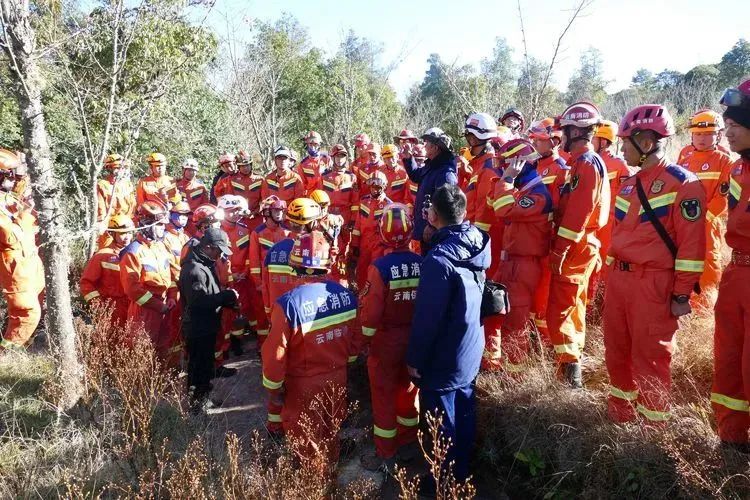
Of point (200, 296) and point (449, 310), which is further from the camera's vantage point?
point (200, 296)

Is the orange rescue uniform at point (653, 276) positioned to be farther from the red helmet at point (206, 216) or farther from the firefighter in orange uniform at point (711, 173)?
the red helmet at point (206, 216)

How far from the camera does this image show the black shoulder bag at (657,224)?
329 cm

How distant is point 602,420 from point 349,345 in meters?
2.03

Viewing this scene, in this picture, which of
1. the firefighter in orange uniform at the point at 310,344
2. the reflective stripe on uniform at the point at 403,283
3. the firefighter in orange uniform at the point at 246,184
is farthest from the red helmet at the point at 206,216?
the firefighter in orange uniform at the point at 246,184

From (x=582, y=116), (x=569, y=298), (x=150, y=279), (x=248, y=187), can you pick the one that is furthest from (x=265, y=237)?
(x=248, y=187)

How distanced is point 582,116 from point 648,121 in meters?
0.85

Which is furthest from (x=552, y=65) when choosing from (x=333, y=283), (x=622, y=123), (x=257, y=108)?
(x=257, y=108)

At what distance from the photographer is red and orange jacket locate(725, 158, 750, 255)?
2.96 metres

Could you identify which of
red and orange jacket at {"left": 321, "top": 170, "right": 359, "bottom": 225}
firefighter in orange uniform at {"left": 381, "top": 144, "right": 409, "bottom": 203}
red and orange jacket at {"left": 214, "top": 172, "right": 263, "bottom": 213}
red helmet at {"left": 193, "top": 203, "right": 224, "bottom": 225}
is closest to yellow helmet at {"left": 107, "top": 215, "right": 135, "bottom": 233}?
red helmet at {"left": 193, "top": 203, "right": 224, "bottom": 225}

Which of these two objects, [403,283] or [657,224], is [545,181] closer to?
[657,224]

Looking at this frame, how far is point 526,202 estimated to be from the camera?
14.4 ft

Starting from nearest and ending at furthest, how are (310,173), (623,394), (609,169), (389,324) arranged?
(623,394) < (389,324) < (609,169) < (310,173)

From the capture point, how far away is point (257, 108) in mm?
15469

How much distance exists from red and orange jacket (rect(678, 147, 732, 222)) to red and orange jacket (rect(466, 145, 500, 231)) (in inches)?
102
